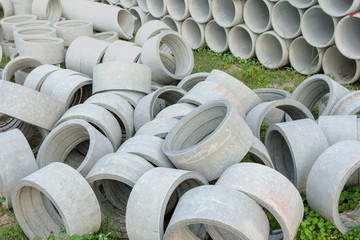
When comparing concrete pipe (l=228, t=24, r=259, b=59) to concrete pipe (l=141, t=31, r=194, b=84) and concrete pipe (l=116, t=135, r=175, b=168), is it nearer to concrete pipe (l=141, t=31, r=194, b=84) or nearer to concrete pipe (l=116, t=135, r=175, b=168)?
concrete pipe (l=141, t=31, r=194, b=84)

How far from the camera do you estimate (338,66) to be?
6.66m

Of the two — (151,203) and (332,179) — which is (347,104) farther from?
(151,203)

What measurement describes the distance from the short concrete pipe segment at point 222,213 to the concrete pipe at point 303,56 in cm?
414

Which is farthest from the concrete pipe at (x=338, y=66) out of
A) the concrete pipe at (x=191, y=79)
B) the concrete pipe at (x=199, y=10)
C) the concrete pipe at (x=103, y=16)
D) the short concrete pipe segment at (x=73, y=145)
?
the concrete pipe at (x=103, y=16)

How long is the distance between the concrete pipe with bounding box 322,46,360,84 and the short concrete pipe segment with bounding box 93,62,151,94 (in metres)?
3.00

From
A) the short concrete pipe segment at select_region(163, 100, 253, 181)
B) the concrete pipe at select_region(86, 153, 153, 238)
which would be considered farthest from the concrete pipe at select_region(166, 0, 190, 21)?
the concrete pipe at select_region(86, 153, 153, 238)

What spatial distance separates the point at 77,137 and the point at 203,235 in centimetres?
196

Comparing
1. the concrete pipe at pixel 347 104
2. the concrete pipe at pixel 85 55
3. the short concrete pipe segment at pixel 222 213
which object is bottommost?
the concrete pipe at pixel 85 55

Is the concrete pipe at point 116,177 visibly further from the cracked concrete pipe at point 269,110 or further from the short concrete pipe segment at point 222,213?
the cracked concrete pipe at point 269,110

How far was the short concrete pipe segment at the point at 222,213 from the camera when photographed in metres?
3.02

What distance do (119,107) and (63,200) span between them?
5.96ft

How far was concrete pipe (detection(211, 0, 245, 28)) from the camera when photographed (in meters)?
7.47

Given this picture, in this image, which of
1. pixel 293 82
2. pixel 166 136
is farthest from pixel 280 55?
pixel 166 136

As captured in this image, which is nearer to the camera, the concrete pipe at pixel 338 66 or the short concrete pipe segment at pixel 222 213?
the short concrete pipe segment at pixel 222 213
